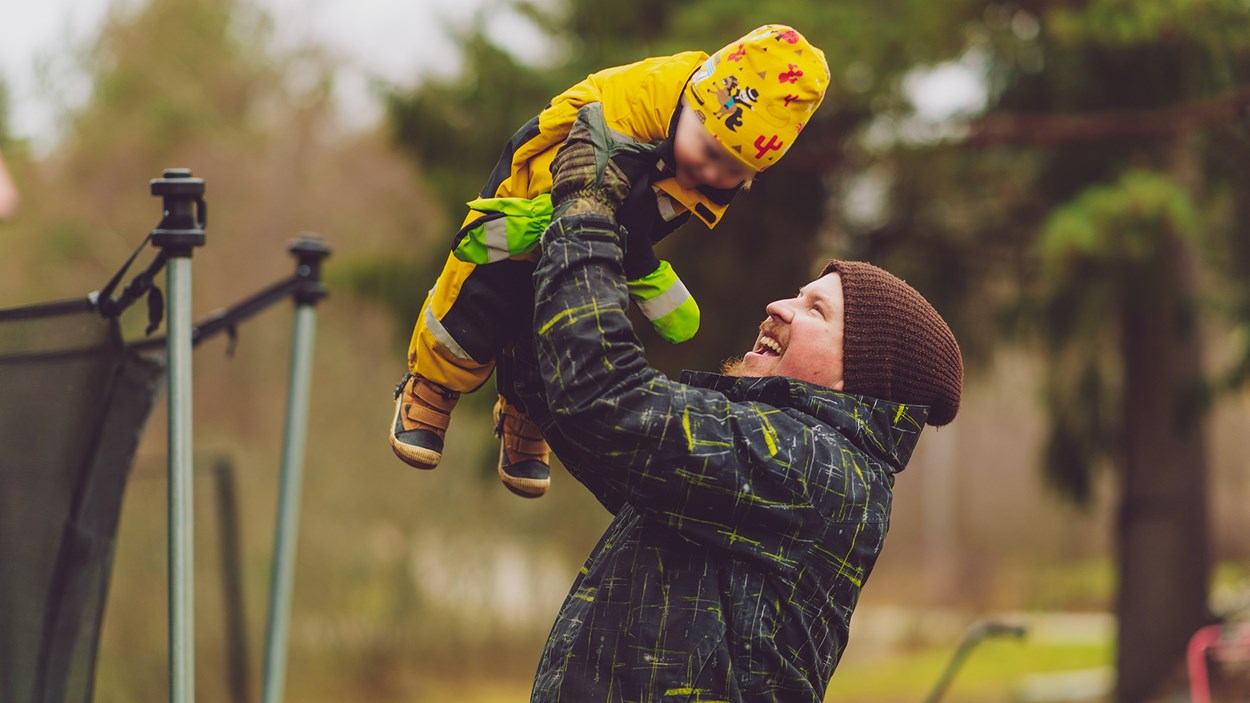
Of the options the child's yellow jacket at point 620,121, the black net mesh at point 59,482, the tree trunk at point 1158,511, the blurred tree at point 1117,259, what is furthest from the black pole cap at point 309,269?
the tree trunk at point 1158,511

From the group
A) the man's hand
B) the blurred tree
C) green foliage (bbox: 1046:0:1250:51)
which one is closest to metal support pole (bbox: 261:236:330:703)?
the man's hand

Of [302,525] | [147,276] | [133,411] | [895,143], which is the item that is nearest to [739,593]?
[147,276]

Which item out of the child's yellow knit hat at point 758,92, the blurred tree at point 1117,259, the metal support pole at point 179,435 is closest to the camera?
the child's yellow knit hat at point 758,92

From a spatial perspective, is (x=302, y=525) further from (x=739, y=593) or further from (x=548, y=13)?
(x=739, y=593)

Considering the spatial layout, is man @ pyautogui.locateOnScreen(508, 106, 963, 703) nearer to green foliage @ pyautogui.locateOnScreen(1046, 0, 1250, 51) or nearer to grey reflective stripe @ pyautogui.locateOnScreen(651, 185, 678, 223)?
grey reflective stripe @ pyautogui.locateOnScreen(651, 185, 678, 223)

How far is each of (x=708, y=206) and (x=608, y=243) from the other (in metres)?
0.27

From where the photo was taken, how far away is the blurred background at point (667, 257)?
22.6 feet

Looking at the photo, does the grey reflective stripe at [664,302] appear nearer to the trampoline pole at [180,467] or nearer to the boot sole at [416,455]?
the boot sole at [416,455]

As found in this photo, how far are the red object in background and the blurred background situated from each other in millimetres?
248

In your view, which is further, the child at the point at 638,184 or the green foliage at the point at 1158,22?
the green foliage at the point at 1158,22

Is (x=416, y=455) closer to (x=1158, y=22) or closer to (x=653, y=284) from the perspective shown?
(x=653, y=284)

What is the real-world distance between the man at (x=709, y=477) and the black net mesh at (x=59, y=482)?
3.62 feet

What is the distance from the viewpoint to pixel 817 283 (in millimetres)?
1897

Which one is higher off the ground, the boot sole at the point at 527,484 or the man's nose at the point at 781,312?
the man's nose at the point at 781,312
